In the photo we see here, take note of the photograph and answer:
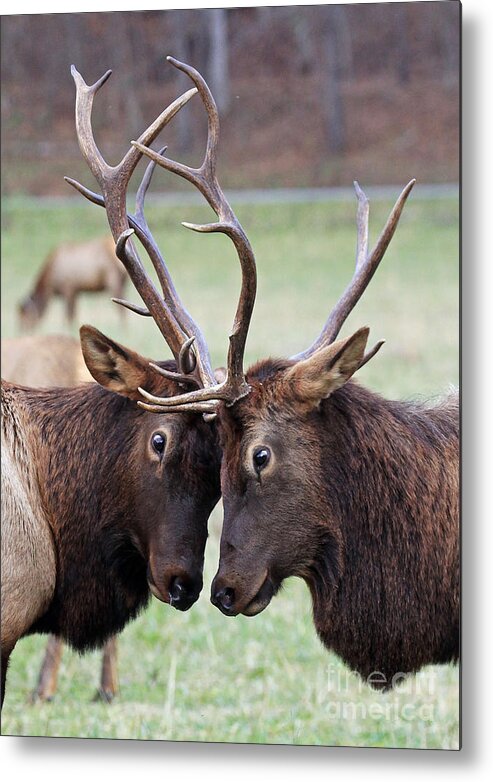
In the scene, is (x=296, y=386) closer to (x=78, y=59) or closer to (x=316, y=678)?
(x=316, y=678)

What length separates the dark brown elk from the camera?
9.10 ft

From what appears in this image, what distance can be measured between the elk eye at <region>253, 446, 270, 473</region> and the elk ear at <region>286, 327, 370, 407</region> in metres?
0.13

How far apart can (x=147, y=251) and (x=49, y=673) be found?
1.31 meters

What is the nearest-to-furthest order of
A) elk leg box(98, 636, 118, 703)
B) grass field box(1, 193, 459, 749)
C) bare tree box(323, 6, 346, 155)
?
1. grass field box(1, 193, 459, 749)
2. elk leg box(98, 636, 118, 703)
3. bare tree box(323, 6, 346, 155)

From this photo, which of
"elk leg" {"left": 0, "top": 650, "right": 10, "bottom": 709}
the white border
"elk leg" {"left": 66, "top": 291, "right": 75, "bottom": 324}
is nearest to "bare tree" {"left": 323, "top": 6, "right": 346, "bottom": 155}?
the white border

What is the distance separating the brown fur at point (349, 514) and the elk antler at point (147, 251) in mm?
162

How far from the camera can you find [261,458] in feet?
9.11

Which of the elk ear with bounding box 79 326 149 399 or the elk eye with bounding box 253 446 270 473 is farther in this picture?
the elk ear with bounding box 79 326 149 399

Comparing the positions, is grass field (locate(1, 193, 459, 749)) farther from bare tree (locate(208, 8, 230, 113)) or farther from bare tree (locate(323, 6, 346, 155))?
bare tree (locate(208, 8, 230, 113))

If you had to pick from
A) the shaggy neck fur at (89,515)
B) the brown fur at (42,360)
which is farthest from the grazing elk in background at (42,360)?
the shaggy neck fur at (89,515)

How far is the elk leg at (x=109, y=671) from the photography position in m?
3.73

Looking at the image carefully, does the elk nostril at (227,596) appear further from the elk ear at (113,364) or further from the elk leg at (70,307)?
the elk leg at (70,307)

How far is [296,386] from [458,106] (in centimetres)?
84

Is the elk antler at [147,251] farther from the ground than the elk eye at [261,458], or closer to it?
farther from the ground
